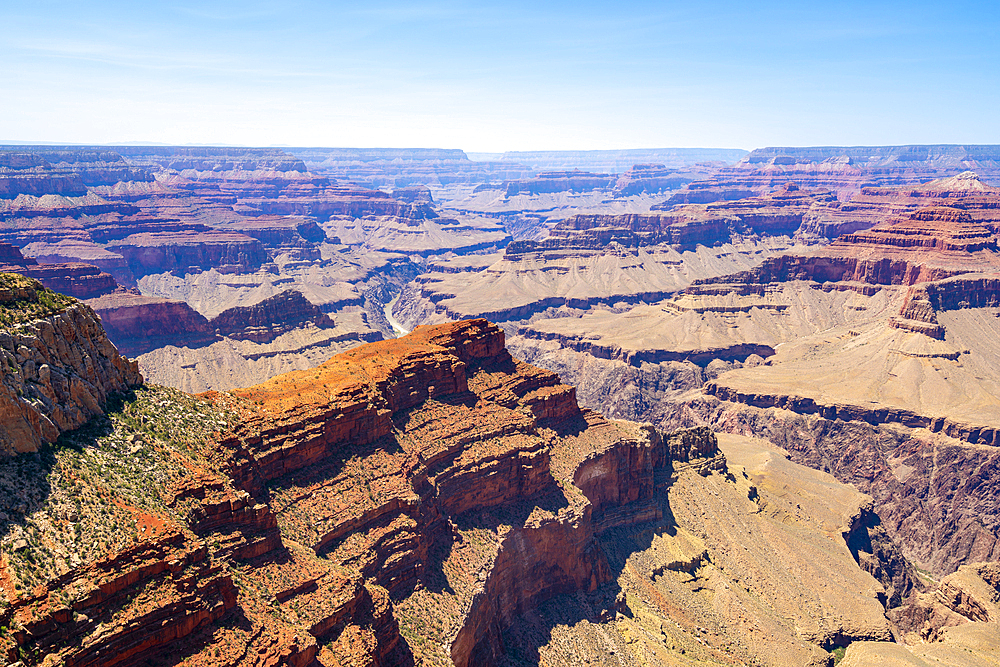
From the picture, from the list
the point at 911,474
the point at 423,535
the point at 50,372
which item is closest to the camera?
the point at 50,372

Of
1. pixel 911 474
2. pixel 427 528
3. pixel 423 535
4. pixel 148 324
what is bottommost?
pixel 911 474

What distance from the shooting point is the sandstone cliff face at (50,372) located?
4200 centimetres

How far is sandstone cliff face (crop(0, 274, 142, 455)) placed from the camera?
42.0 m

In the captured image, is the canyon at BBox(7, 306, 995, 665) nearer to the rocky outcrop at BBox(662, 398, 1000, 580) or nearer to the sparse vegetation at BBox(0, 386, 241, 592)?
the sparse vegetation at BBox(0, 386, 241, 592)

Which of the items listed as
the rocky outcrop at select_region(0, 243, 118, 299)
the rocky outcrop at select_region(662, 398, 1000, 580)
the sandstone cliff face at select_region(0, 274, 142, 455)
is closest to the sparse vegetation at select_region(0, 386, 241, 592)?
the sandstone cliff face at select_region(0, 274, 142, 455)

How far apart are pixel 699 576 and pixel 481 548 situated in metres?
37.7

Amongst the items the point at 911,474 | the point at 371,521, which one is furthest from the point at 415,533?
the point at 911,474

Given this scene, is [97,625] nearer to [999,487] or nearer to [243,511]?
[243,511]

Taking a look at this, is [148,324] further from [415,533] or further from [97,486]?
[97,486]

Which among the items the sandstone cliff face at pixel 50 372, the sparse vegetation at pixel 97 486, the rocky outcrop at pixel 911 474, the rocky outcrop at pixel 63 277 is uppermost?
the sandstone cliff face at pixel 50 372

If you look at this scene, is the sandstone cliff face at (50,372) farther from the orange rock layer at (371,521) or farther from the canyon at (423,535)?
the orange rock layer at (371,521)

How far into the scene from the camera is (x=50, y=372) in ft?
150

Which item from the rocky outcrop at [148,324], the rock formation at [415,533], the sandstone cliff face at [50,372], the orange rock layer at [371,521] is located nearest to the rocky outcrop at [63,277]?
the rocky outcrop at [148,324]

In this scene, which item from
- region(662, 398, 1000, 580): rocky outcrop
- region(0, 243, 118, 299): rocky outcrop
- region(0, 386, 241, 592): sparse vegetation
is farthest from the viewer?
region(0, 243, 118, 299): rocky outcrop
